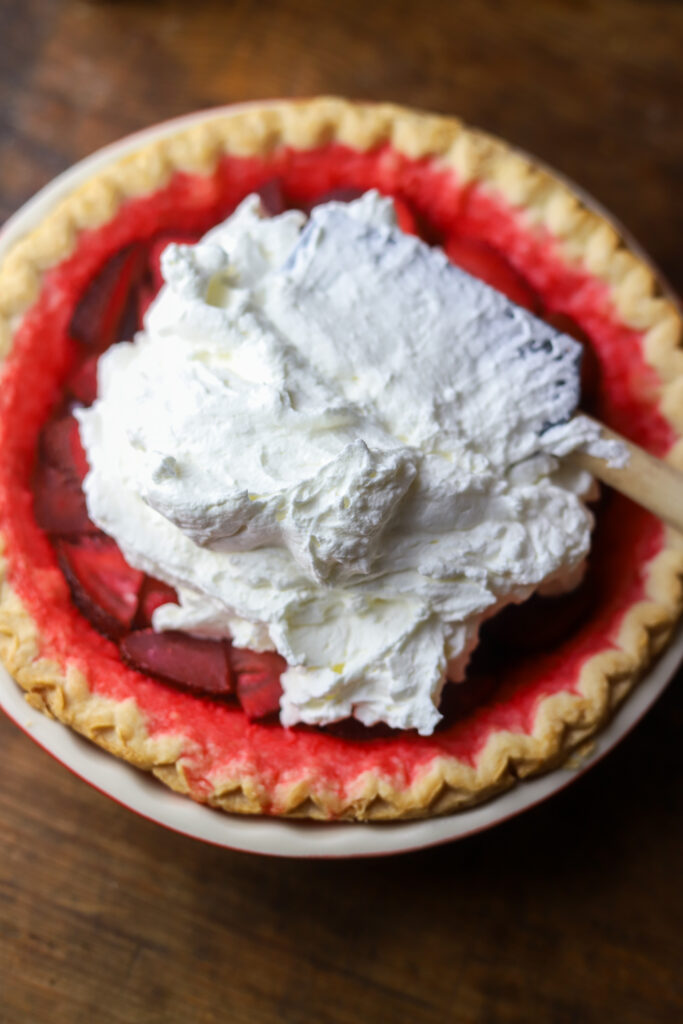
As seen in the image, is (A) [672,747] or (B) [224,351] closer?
(B) [224,351]

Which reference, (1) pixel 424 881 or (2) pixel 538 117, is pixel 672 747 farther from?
(2) pixel 538 117

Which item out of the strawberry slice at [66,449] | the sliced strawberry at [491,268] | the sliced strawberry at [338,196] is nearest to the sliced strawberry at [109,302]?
the strawberry slice at [66,449]

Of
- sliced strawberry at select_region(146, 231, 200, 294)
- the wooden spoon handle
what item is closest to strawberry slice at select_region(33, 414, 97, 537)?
sliced strawberry at select_region(146, 231, 200, 294)

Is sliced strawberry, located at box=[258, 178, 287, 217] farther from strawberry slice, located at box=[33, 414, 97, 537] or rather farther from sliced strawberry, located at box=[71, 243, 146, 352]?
strawberry slice, located at box=[33, 414, 97, 537]

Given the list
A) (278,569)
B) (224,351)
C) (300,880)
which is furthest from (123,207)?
(300,880)

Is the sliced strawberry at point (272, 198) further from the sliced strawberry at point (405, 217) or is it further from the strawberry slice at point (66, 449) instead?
the strawberry slice at point (66, 449)

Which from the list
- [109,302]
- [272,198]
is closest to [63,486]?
[109,302]
